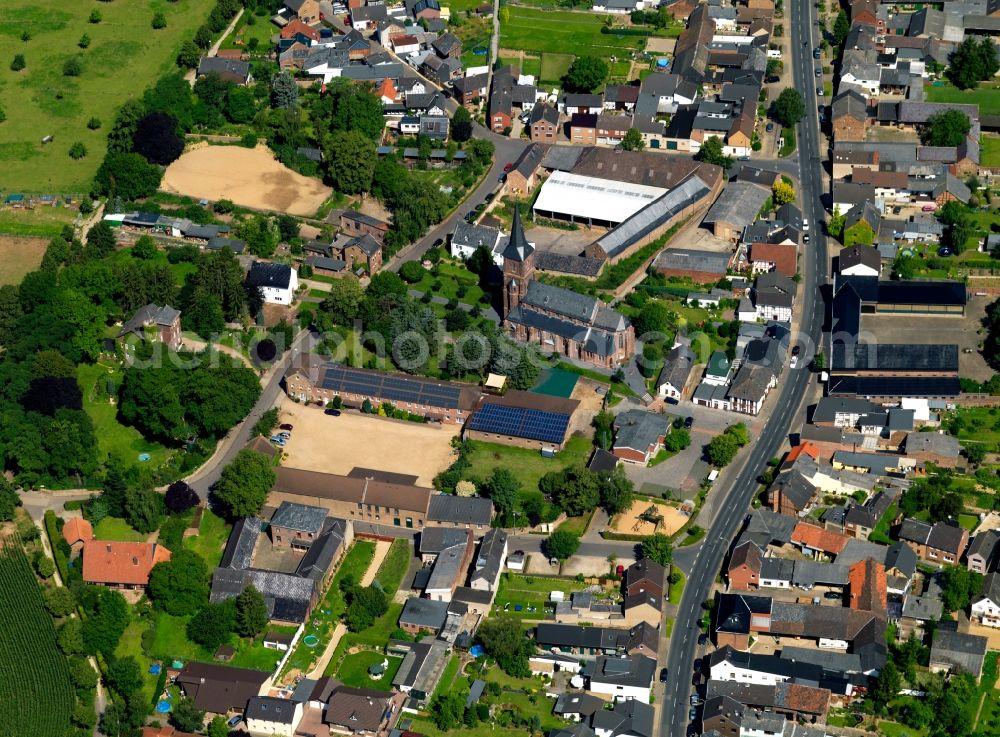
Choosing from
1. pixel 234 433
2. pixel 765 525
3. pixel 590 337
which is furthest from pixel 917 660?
pixel 234 433

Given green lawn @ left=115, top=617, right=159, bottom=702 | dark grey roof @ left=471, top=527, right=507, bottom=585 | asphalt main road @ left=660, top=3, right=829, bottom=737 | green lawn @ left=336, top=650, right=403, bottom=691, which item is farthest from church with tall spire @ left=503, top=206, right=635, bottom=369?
green lawn @ left=115, top=617, right=159, bottom=702

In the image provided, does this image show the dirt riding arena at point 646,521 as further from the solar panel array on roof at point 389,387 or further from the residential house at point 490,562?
the solar panel array on roof at point 389,387

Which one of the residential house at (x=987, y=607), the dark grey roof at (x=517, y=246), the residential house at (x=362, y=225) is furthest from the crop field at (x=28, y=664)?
the residential house at (x=987, y=607)

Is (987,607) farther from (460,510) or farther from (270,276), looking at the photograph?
(270,276)

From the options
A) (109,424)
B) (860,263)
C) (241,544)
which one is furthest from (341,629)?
(860,263)

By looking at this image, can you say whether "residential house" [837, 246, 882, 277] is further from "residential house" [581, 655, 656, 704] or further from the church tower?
"residential house" [581, 655, 656, 704]
